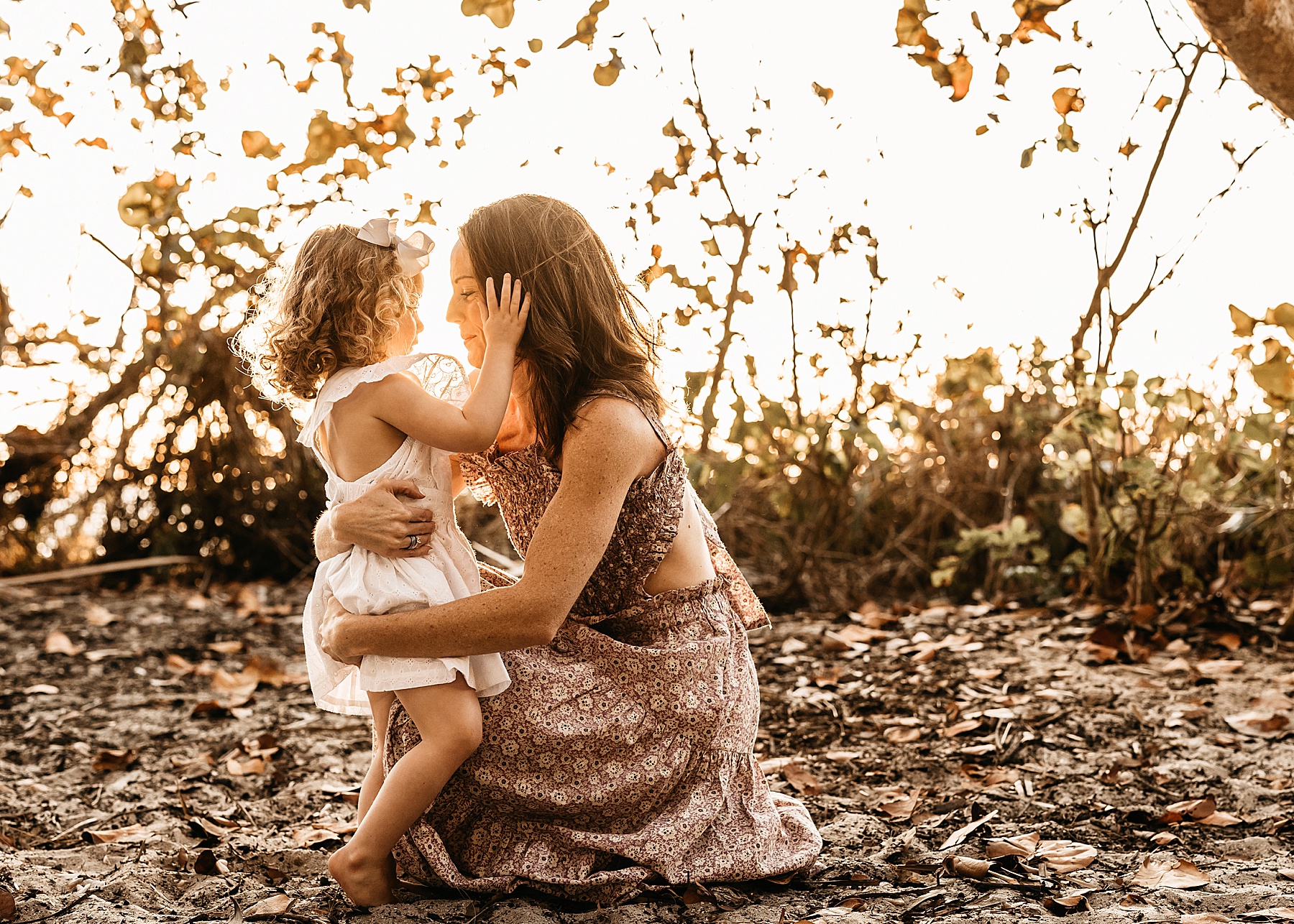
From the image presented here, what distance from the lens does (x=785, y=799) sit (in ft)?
7.92

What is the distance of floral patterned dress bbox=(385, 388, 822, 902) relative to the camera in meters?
2.08

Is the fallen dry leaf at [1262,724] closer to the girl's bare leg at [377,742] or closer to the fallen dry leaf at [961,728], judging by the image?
the fallen dry leaf at [961,728]

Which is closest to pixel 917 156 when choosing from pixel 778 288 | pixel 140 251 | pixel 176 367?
pixel 778 288

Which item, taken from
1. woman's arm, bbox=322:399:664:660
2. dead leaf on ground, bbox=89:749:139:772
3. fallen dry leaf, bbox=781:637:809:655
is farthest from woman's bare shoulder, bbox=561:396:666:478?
fallen dry leaf, bbox=781:637:809:655

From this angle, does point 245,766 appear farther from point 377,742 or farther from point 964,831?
point 964,831

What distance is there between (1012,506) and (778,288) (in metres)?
1.72

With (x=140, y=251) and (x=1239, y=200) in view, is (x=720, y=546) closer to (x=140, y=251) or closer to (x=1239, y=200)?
(x=1239, y=200)

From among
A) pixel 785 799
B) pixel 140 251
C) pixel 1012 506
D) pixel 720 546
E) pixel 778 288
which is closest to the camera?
pixel 785 799

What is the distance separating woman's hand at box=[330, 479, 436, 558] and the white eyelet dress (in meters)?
0.03

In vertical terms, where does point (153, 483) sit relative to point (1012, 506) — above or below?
above

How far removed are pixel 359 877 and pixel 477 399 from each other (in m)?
0.86

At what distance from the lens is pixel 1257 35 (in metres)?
2.13

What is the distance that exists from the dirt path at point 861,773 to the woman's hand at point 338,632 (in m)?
0.44

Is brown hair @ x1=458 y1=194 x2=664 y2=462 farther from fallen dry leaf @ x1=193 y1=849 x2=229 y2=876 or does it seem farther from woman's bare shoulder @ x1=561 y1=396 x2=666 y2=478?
fallen dry leaf @ x1=193 y1=849 x2=229 y2=876
